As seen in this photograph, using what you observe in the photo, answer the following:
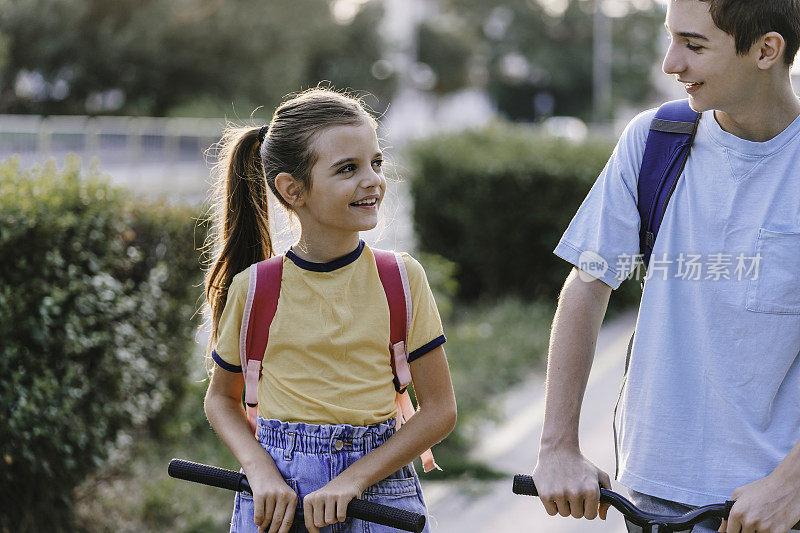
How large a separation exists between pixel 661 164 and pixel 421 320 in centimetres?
64

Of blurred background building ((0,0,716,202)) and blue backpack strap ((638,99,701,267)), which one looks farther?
blurred background building ((0,0,716,202))

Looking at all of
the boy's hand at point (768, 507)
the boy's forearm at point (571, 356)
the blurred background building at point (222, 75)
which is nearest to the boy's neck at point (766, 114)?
the boy's forearm at point (571, 356)

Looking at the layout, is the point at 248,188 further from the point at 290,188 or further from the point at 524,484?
the point at 524,484

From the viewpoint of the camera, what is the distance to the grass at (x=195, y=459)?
4.37m

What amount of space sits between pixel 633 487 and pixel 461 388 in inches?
179

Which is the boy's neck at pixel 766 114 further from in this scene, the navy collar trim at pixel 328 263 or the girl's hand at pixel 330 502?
the girl's hand at pixel 330 502

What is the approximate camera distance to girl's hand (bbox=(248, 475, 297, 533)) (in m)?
2.05

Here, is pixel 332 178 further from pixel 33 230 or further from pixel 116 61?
pixel 116 61

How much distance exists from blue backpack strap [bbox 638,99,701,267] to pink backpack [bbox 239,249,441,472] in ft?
1.84

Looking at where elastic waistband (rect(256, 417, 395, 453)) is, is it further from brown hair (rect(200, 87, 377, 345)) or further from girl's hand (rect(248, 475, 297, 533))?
brown hair (rect(200, 87, 377, 345))

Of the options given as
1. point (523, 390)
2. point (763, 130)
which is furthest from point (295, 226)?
point (523, 390)

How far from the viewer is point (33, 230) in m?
3.66

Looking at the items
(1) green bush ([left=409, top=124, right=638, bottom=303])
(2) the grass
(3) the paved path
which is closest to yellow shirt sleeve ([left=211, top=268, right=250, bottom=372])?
(3) the paved path

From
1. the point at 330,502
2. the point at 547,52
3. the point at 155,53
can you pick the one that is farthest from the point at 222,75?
the point at 330,502
